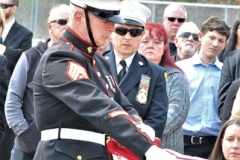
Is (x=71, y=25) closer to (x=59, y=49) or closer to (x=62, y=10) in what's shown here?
(x=59, y=49)

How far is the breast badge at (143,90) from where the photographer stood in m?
6.68

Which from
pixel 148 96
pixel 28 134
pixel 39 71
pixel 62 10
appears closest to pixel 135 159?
pixel 39 71

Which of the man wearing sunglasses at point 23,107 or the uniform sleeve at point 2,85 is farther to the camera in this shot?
the man wearing sunglasses at point 23,107

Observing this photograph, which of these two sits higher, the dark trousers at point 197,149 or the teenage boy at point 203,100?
the teenage boy at point 203,100

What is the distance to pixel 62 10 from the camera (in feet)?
26.1

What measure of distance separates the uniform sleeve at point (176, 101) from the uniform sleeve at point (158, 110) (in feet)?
1.29

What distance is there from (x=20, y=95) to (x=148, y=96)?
1347 mm

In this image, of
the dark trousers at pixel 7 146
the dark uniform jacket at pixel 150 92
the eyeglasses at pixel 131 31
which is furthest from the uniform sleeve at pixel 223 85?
the dark trousers at pixel 7 146

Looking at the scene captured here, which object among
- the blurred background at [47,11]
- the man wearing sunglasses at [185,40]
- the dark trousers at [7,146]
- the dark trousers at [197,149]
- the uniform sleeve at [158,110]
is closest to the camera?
the uniform sleeve at [158,110]

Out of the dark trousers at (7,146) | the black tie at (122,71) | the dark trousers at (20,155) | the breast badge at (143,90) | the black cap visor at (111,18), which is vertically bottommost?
the dark trousers at (7,146)

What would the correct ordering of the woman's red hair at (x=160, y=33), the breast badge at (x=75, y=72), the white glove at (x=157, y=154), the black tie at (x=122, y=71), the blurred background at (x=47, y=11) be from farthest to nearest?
the blurred background at (x=47, y=11) → the woman's red hair at (x=160, y=33) → the black tie at (x=122, y=71) → the breast badge at (x=75, y=72) → the white glove at (x=157, y=154)

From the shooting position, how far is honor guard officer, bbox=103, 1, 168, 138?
6668 mm

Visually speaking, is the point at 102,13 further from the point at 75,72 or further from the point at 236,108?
the point at 236,108

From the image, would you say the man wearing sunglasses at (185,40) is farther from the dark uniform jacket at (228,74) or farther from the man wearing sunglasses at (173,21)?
the dark uniform jacket at (228,74)
